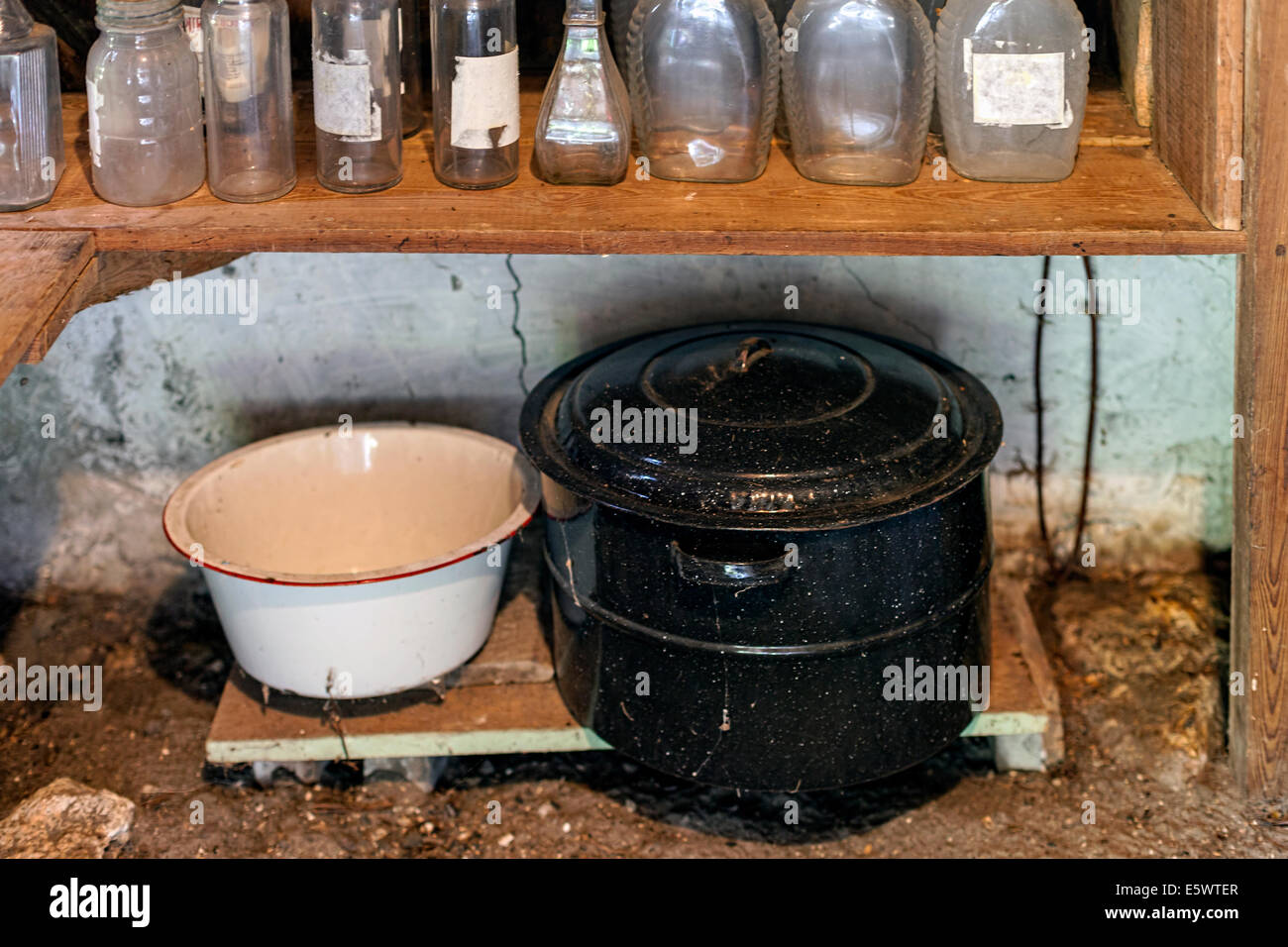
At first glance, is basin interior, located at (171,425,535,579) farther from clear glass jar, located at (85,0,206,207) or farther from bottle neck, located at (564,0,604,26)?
bottle neck, located at (564,0,604,26)

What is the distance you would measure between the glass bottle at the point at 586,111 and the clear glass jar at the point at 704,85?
0.16ft

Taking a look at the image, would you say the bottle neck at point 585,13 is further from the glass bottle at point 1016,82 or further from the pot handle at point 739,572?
the pot handle at point 739,572

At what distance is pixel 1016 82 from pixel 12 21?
1.15m

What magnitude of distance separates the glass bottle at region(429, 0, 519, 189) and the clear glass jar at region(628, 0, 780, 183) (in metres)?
0.17

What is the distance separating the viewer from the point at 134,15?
1.50m

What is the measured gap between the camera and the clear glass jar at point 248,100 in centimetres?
154

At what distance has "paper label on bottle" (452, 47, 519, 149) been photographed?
61.7 inches

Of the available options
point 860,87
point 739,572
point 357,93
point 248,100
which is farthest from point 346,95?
point 739,572

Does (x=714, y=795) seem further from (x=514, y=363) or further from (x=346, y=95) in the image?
(x=346, y=95)

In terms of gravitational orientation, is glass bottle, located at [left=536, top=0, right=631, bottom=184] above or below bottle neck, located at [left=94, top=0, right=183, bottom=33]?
below

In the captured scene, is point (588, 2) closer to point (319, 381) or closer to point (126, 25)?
point (126, 25)

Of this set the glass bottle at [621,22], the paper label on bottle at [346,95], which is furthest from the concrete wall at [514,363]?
the paper label on bottle at [346,95]

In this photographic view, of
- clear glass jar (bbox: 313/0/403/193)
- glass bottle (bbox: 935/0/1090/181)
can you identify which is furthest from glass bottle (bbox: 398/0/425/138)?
glass bottle (bbox: 935/0/1090/181)
